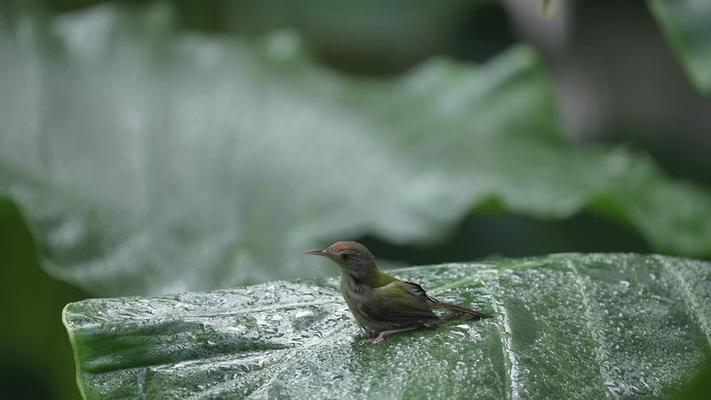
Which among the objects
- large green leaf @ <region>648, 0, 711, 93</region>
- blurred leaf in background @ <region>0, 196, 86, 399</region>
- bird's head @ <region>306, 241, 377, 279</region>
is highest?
large green leaf @ <region>648, 0, 711, 93</region>

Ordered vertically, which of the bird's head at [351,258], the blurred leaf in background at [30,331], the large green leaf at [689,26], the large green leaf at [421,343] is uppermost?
the large green leaf at [689,26]

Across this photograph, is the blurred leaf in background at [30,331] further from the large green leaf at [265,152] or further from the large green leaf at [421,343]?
the large green leaf at [421,343]

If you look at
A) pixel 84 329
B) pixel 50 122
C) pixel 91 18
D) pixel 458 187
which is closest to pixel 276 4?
pixel 91 18

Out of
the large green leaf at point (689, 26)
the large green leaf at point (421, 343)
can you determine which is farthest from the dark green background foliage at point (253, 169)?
the large green leaf at point (421, 343)

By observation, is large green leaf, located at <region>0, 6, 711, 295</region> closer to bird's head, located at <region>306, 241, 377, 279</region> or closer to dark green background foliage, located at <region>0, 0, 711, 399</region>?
dark green background foliage, located at <region>0, 0, 711, 399</region>

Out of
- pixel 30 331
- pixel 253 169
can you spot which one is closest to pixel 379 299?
pixel 30 331

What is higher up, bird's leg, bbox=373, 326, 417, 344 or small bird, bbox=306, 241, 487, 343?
small bird, bbox=306, 241, 487, 343

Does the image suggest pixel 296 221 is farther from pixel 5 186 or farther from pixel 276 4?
pixel 276 4

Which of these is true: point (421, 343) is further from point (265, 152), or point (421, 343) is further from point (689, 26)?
point (265, 152)

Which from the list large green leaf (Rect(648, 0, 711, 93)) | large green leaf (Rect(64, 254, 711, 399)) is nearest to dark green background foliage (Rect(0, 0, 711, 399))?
large green leaf (Rect(648, 0, 711, 93))
